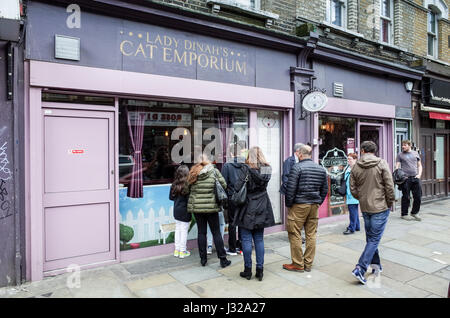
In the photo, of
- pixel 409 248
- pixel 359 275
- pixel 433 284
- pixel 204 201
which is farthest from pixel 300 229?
pixel 409 248

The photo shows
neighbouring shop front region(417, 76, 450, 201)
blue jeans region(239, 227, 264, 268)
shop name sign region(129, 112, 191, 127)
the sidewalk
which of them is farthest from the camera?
neighbouring shop front region(417, 76, 450, 201)

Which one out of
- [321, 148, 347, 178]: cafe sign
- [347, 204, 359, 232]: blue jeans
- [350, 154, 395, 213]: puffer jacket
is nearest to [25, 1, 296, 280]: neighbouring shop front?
[321, 148, 347, 178]: cafe sign

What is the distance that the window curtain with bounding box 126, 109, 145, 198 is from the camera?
5562 mm

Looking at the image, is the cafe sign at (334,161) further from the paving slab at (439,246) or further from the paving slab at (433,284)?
the paving slab at (433,284)

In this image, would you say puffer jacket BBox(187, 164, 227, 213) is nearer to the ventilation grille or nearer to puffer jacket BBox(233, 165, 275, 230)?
puffer jacket BBox(233, 165, 275, 230)

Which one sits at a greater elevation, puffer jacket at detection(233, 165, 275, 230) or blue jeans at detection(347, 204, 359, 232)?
puffer jacket at detection(233, 165, 275, 230)

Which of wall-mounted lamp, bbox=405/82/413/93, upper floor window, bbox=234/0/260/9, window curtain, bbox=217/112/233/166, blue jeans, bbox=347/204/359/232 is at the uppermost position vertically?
upper floor window, bbox=234/0/260/9

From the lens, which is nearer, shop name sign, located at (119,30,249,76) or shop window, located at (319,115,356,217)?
shop name sign, located at (119,30,249,76)

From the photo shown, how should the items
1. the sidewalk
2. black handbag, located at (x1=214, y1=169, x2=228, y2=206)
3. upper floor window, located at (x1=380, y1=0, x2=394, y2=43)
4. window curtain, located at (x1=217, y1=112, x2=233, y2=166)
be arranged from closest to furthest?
the sidewalk → black handbag, located at (x1=214, y1=169, x2=228, y2=206) → window curtain, located at (x1=217, y1=112, x2=233, y2=166) → upper floor window, located at (x1=380, y1=0, x2=394, y2=43)

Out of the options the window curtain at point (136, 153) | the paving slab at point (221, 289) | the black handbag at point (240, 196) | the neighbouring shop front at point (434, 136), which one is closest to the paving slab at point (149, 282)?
the paving slab at point (221, 289)

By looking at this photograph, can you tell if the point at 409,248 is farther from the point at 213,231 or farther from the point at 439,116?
the point at 439,116

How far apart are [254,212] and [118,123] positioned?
99.6 inches

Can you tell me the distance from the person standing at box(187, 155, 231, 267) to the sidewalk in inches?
12.2
